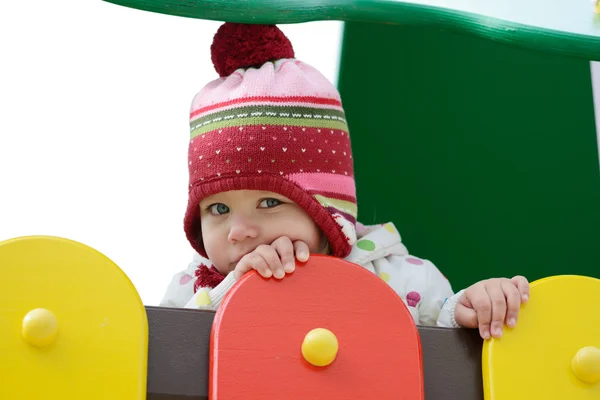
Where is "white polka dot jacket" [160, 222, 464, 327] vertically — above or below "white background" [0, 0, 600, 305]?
below

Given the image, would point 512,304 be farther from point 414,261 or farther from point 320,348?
point 414,261

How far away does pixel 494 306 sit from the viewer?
32.4 inches

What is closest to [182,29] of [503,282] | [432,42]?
[432,42]

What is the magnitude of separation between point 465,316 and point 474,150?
622 mm

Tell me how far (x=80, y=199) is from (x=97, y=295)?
2.05ft

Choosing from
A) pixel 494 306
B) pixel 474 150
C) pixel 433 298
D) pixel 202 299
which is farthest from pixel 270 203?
pixel 474 150

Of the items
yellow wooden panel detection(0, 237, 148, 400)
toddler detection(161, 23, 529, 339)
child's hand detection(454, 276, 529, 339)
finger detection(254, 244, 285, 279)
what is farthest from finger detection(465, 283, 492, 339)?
yellow wooden panel detection(0, 237, 148, 400)

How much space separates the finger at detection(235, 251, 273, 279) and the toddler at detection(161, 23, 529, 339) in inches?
4.8

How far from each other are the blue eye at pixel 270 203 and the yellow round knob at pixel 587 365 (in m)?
0.45

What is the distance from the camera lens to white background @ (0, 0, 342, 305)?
1.31 metres

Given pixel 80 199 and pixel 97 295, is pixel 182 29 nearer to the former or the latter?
pixel 80 199

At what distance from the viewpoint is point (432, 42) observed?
4.90 feet

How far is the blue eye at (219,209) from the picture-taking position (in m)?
1.10

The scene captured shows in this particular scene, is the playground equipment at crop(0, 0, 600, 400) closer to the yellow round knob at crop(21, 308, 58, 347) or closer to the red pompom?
the yellow round knob at crop(21, 308, 58, 347)
